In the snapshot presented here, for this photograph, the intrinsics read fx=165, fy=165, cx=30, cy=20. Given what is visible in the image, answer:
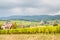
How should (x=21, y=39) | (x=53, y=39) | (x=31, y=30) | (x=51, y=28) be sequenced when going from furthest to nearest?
(x=31, y=30), (x=51, y=28), (x=21, y=39), (x=53, y=39)

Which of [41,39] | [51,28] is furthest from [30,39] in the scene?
[51,28]

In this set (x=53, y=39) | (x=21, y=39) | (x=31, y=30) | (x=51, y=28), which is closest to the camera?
(x=53, y=39)

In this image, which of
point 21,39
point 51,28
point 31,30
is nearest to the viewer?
point 21,39

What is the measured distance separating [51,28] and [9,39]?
10657mm

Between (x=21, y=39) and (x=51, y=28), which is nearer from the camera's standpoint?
(x=21, y=39)

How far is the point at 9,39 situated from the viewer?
24344mm

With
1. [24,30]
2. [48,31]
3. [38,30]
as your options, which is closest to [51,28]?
[48,31]

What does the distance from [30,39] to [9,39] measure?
3.44 metres

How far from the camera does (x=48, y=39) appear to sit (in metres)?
22.5

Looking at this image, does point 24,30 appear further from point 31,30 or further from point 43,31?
point 43,31

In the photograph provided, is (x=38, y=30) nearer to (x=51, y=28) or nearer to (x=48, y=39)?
(x=51, y=28)

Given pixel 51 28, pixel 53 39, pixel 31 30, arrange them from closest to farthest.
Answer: pixel 53 39 → pixel 51 28 → pixel 31 30

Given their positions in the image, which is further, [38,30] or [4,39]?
[38,30]

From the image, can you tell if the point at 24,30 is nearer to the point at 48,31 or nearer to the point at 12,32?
the point at 12,32
